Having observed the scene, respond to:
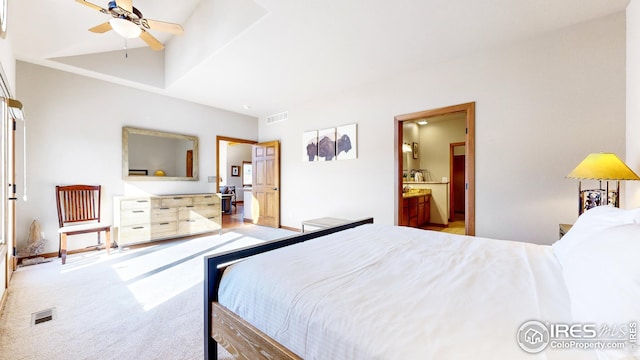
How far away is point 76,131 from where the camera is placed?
3.81m

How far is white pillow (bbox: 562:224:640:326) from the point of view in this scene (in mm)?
676

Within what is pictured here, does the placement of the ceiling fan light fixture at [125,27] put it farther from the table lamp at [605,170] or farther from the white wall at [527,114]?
the table lamp at [605,170]

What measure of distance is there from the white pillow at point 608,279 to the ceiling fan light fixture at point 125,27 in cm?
Result: 395

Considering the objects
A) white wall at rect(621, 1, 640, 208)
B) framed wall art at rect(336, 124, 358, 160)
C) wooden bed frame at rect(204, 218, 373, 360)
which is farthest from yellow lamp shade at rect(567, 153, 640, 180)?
framed wall art at rect(336, 124, 358, 160)

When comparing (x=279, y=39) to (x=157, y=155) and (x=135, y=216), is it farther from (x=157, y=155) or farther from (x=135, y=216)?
(x=135, y=216)

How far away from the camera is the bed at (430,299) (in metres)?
0.71

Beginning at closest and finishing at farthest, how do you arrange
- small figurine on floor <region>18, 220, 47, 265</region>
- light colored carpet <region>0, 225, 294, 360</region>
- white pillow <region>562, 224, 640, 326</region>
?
white pillow <region>562, 224, 640, 326</region> < light colored carpet <region>0, 225, 294, 360</region> < small figurine on floor <region>18, 220, 47, 265</region>

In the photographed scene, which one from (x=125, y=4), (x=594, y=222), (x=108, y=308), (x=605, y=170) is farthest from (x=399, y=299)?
(x=125, y=4)

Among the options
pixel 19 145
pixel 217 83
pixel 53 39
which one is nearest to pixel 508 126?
pixel 217 83

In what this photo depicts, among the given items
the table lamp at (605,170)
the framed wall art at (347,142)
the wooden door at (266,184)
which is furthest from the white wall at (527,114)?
the wooden door at (266,184)

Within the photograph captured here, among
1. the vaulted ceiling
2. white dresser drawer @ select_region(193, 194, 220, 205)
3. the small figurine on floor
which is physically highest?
the vaulted ceiling

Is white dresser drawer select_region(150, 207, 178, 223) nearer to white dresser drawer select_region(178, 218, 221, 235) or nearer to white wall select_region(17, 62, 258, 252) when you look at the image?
white dresser drawer select_region(178, 218, 221, 235)

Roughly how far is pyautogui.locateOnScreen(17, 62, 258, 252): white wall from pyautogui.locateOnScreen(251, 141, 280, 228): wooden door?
5.44ft

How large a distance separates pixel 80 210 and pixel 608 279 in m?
5.30
